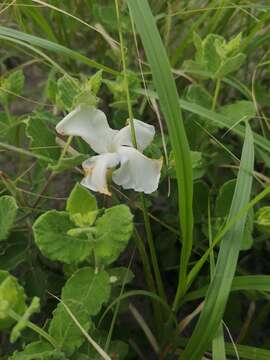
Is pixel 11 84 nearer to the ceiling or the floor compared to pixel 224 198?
nearer to the ceiling

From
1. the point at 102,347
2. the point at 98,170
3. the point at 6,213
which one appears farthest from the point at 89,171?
the point at 102,347

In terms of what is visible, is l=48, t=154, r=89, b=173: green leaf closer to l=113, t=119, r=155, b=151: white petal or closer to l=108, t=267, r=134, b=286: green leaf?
l=113, t=119, r=155, b=151: white petal

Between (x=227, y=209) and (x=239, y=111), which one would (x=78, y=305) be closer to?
(x=227, y=209)

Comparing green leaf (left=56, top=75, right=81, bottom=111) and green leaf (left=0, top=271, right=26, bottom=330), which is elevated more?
green leaf (left=56, top=75, right=81, bottom=111)

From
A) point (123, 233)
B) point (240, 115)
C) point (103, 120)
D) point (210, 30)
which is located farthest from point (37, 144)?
point (210, 30)

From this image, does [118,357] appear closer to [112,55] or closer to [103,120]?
[103,120]

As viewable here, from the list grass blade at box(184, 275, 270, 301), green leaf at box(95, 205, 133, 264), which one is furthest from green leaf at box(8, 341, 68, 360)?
grass blade at box(184, 275, 270, 301)
